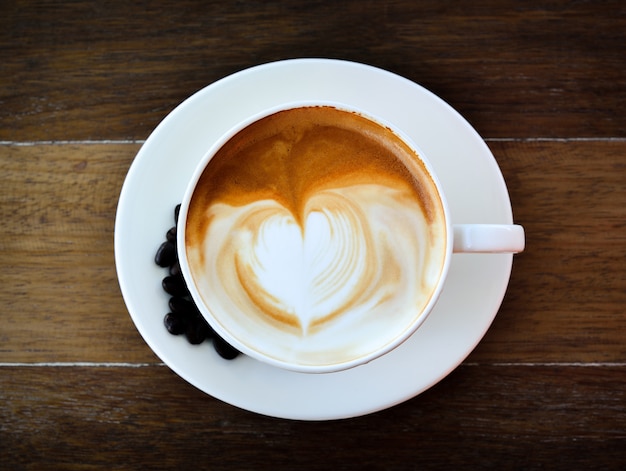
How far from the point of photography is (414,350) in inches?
30.8

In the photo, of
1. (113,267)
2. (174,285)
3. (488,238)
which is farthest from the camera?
(113,267)

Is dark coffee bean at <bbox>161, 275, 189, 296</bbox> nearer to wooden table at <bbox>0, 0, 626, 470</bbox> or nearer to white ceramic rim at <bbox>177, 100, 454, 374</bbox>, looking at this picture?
white ceramic rim at <bbox>177, 100, 454, 374</bbox>

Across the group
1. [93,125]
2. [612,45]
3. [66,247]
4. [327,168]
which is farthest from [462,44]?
[66,247]

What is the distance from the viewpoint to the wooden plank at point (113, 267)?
0.92 meters

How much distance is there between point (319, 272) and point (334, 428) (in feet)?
1.16

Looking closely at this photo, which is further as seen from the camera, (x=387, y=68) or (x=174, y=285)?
(x=387, y=68)

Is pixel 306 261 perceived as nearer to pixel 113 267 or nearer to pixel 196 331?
pixel 196 331

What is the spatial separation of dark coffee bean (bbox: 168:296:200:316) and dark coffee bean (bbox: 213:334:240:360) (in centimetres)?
5

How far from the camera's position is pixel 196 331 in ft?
2.50

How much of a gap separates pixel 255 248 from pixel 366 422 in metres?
0.40

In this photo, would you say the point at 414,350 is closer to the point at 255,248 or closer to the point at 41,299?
the point at 255,248

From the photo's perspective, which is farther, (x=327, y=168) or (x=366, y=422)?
(x=366, y=422)

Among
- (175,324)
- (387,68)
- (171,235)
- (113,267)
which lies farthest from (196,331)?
(387,68)

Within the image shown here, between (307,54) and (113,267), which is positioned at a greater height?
(307,54)
